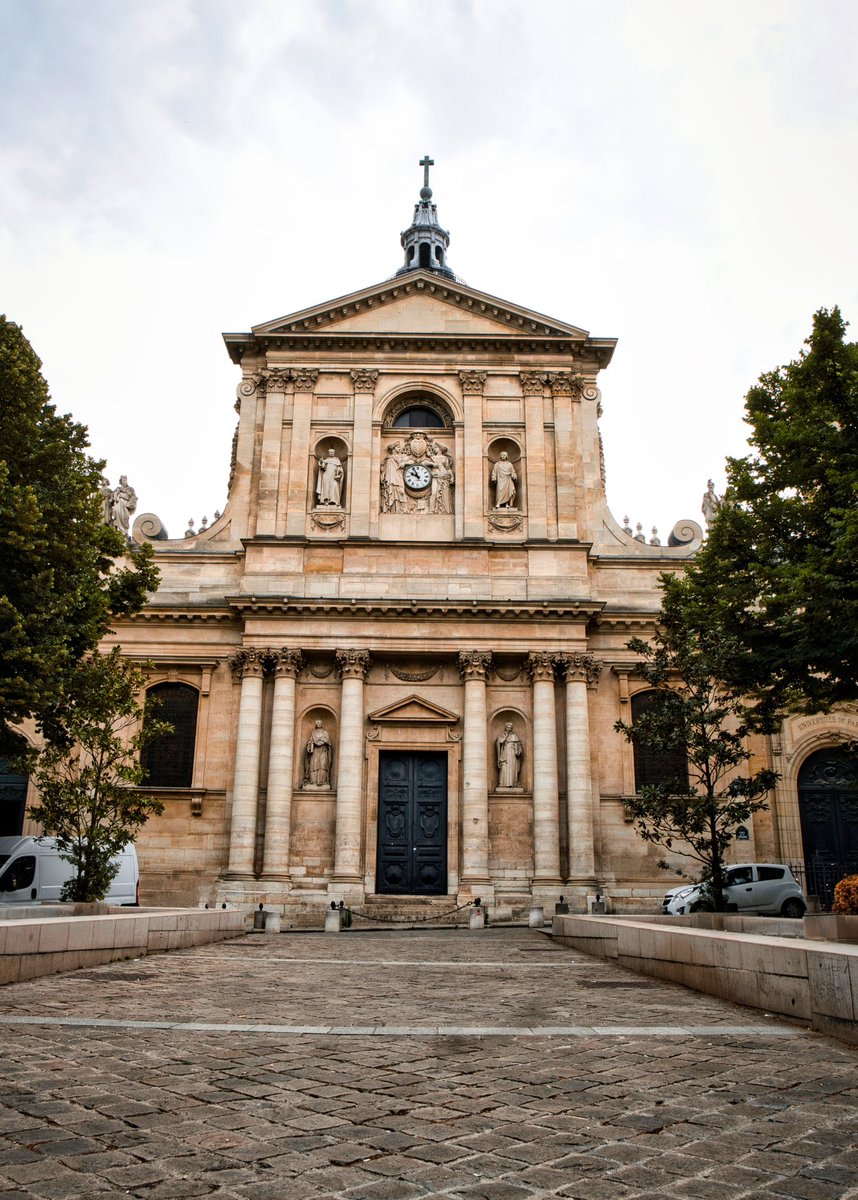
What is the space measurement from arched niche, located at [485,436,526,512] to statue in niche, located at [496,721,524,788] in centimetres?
716

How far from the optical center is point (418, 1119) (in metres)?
5.24

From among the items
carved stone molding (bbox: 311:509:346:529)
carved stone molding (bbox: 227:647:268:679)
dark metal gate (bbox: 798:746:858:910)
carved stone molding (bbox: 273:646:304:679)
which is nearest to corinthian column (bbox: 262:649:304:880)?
carved stone molding (bbox: 273:646:304:679)

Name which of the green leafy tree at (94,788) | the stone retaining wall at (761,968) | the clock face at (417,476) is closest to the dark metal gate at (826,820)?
the clock face at (417,476)

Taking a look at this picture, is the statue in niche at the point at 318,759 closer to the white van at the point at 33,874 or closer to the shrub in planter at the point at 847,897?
the white van at the point at 33,874

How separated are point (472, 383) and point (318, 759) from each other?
12.9 meters

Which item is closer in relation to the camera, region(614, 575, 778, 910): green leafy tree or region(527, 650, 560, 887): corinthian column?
region(614, 575, 778, 910): green leafy tree

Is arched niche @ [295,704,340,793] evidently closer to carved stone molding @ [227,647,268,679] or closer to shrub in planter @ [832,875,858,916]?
carved stone molding @ [227,647,268,679]

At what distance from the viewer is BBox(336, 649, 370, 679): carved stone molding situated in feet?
97.2

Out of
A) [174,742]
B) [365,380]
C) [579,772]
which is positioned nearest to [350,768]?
[174,742]

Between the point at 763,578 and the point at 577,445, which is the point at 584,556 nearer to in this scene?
the point at 577,445

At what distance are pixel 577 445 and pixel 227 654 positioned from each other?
12785 millimetres

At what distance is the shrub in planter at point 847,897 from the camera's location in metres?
12.8

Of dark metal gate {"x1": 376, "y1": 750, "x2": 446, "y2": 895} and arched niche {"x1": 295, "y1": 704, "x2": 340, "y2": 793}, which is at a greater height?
arched niche {"x1": 295, "y1": 704, "x2": 340, "y2": 793}

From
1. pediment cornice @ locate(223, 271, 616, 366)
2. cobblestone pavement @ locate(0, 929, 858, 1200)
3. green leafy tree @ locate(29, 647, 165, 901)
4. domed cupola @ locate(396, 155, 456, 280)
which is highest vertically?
domed cupola @ locate(396, 155, 456, 280)
